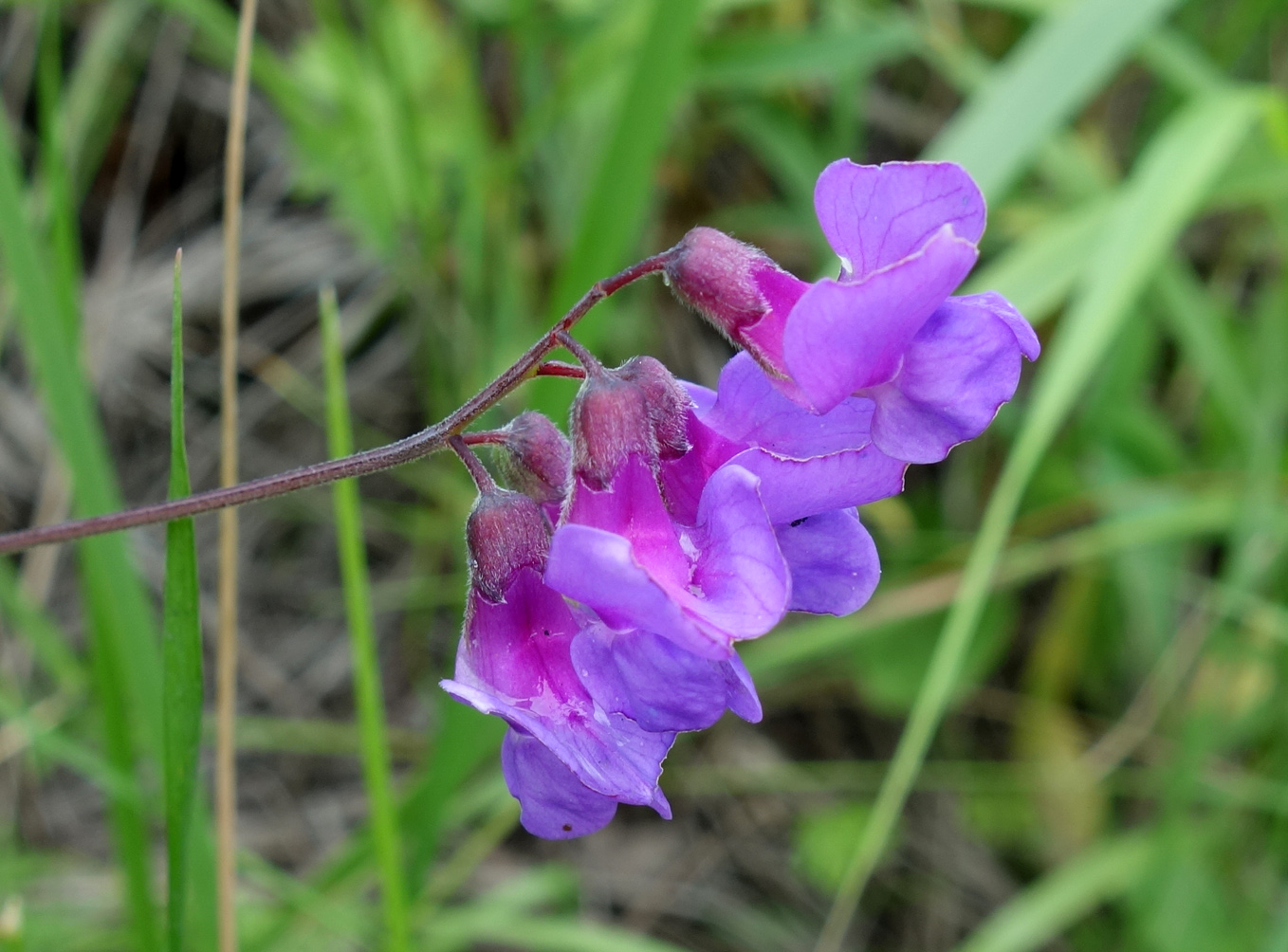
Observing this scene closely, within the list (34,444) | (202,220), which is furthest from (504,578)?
(202,220)

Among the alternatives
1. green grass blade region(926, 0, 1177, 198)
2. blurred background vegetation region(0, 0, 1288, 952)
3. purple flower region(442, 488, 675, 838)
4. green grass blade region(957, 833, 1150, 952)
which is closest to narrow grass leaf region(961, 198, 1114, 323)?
blurred background vegetation region(0, 0, 1288, 952)

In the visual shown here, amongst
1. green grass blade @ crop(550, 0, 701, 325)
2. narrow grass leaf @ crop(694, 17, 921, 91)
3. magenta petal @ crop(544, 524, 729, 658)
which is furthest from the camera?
narrow grass leaf @ crop(694, 17, 921, 91)

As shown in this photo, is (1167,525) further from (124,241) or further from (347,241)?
(124,241)

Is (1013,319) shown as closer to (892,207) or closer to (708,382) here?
(892,207)

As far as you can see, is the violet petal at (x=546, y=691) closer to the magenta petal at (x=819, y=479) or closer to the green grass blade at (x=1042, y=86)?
the magenta petal at (x=819, y=479)

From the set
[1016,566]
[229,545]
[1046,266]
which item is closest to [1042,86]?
[1046,266]

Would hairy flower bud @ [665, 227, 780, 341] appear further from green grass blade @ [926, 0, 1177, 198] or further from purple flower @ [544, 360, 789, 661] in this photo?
green grass blade @ [926, 0, 1177, 198]
